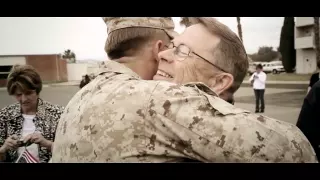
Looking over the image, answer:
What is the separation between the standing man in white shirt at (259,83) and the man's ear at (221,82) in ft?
2.23

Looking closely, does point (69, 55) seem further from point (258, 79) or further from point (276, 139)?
point (276, 139)

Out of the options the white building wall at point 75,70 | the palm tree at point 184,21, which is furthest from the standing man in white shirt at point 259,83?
the white building wall at point 75,70

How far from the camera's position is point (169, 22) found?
1208mm

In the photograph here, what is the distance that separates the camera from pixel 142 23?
1.10 metres

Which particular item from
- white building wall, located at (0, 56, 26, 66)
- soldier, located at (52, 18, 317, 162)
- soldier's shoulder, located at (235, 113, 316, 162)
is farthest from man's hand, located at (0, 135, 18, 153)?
soldier's shoulder, located at (235, 113, 316, 162)

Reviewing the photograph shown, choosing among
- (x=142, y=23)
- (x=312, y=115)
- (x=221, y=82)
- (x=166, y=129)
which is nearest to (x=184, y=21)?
(x=142, y=23)

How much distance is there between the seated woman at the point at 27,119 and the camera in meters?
1.77

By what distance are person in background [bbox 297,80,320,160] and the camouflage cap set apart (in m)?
1.11
